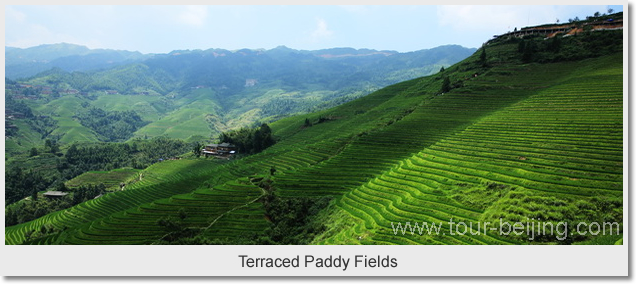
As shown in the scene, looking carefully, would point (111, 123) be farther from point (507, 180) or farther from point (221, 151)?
point (507, 180)

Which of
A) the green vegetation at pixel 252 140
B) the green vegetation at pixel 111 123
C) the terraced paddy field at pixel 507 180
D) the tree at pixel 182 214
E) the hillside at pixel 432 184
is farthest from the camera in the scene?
the green vegetation at pixel 111 123

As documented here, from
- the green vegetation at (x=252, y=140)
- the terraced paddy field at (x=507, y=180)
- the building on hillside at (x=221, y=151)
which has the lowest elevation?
the building on hillside at (x=221, y=151)

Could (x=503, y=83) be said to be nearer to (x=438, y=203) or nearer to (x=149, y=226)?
(x=438, y=203)

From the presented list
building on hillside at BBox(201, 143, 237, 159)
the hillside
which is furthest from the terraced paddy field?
building on hillside at BBox(201, 143, 237, 159)

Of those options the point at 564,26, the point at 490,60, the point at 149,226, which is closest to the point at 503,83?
the point at 490,60

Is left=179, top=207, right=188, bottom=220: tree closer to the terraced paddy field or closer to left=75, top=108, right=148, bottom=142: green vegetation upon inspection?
the terraced paddy field

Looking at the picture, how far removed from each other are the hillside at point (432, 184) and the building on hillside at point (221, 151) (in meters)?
20.5

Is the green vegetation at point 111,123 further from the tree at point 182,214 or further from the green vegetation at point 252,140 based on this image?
the tree at point 182,214

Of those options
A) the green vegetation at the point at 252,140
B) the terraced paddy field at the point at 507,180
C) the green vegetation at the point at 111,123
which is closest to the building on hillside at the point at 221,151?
the green vegetation at the point at 252,140

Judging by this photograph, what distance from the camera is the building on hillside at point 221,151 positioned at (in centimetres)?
6995

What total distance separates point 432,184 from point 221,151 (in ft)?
177

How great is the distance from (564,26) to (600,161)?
5916 cm

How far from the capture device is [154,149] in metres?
101

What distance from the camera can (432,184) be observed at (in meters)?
23.9
